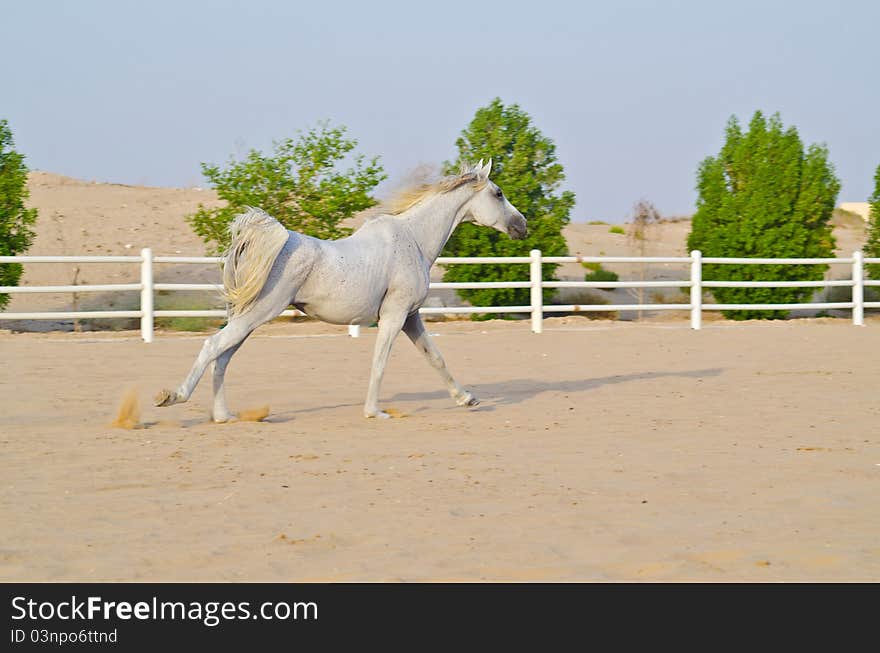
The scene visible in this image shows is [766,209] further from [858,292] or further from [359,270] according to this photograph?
[359,270]

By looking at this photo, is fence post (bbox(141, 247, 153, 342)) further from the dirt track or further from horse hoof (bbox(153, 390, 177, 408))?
horse hoof (bbox(153, 390, 177, 408))

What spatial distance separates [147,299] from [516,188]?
25.7 ft

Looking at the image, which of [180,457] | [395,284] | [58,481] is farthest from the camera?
[395,284]

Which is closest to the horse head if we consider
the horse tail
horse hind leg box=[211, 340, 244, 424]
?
the horse tail

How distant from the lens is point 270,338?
15562 millimetres

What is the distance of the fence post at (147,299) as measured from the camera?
1470cm

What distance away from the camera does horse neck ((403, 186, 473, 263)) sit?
900 cm

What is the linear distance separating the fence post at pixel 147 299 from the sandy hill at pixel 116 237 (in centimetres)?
873

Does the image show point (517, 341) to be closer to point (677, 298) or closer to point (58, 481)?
point (58, 481)

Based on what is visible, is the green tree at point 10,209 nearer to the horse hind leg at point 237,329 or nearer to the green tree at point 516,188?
the green tree at point 516,188

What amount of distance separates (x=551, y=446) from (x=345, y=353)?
22.2 ft

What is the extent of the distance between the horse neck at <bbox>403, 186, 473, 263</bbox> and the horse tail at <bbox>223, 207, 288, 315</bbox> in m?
1.29
